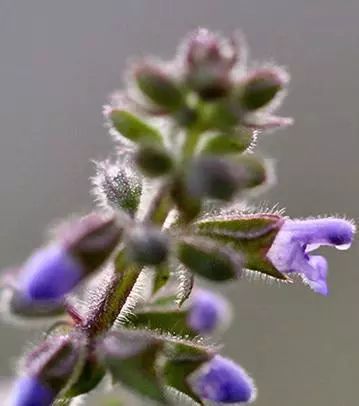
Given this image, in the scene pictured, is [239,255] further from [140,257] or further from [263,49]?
[263,49]

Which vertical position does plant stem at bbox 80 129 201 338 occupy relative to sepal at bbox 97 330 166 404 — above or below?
above

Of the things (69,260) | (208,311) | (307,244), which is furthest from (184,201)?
(208,311)

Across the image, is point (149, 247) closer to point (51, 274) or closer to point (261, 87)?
point (51, 274)

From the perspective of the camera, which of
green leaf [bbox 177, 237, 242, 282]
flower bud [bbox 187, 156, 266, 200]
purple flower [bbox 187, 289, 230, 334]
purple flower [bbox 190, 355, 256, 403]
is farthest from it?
purple flower [bbox 187, 289, 230, 334]

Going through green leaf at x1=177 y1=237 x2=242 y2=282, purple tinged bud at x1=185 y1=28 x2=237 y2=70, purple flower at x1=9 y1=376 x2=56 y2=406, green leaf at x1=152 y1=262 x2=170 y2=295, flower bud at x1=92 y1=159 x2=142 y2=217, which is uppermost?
purple tinged bud at x1=185 y1=28 x2=237 y2=70

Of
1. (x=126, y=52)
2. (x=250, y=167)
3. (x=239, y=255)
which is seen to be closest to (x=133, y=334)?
(x=239, y=255)

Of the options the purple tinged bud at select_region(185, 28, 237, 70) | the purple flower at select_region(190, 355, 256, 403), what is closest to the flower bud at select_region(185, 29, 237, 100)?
the purple tinged bud at select_region(185, 28, 237, 70)

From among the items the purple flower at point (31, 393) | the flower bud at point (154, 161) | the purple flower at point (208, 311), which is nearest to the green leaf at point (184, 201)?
the flower bud at point (154, 161)

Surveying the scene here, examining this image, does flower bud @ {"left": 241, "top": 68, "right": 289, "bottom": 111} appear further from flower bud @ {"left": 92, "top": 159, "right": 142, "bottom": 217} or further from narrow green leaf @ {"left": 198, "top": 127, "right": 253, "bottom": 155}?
flower bud @ {"left": 92, "top": 159, "right": 142, "bottom": 217}
